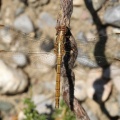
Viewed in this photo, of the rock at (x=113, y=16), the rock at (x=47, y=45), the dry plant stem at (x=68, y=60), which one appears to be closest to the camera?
the dry plant stem at (x=68, y=60)

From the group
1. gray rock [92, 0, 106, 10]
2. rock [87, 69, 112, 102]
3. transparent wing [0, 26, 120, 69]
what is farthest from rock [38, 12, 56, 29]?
rock [87, 69, 112, 102]

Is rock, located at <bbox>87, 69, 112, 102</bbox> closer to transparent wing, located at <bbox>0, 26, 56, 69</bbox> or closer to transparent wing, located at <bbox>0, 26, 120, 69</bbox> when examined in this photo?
transparent wing, located at <bbox>0, 26, 120, 69</bbox>

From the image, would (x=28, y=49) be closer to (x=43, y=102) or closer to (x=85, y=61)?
(x=85, y=61)

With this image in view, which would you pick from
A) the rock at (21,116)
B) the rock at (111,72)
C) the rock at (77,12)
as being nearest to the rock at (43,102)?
the rock at (21,116)

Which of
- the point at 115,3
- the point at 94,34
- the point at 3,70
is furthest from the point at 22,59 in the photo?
the point at 115,3

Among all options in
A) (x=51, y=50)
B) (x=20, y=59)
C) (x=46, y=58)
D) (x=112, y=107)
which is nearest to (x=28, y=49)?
(x=46, y=58)

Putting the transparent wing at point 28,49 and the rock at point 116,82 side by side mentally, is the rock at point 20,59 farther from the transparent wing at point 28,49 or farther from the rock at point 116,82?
the rock at point 116,82

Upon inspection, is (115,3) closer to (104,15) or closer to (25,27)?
(104,15)
